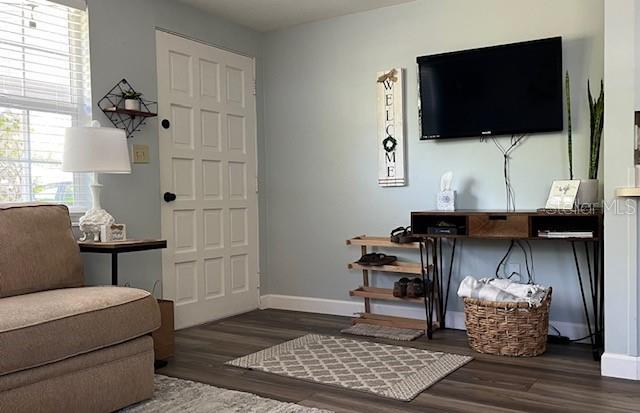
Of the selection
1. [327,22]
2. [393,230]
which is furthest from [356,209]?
[327,22]

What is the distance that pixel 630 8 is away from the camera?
2.88 m

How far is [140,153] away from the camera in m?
3.88

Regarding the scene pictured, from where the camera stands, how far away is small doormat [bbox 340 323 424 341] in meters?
3.80

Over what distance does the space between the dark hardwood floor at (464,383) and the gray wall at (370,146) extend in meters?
0.61

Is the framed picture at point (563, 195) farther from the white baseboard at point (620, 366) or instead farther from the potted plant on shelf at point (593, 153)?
the white baseboard at point (620, 366)

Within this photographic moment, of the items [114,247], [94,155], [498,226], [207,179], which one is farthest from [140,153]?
[498,226]

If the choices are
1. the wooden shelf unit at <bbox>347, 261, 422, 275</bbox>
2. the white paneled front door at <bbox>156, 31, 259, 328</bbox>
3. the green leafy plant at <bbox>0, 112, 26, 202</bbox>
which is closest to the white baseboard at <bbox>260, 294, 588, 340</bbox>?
the white paneled front door at <bbox>156, 31, 259, 328</bbox>

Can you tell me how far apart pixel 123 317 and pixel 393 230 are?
7.45 feet

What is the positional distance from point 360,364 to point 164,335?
→ 112 cm

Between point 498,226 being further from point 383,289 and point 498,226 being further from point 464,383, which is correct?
point 383,289

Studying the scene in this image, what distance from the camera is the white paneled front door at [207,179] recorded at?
4.12 m

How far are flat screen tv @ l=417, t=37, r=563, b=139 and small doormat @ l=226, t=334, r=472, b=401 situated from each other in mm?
1522

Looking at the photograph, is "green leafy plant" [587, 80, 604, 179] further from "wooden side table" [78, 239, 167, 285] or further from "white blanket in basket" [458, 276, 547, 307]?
"wooden side table" [78, 239, 167, 285]

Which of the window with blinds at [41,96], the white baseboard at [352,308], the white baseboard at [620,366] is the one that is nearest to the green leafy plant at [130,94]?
the window with blinds at [41,96]
